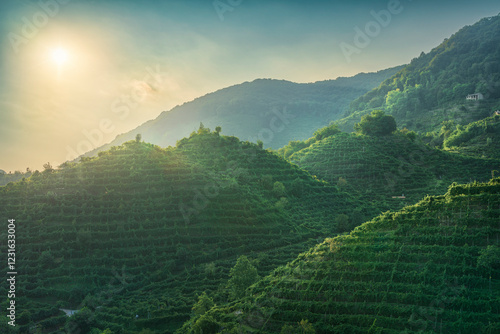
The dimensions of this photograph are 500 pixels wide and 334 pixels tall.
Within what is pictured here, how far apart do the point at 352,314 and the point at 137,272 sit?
76.8 feet

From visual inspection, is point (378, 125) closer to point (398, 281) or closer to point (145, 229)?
point (145, 229)

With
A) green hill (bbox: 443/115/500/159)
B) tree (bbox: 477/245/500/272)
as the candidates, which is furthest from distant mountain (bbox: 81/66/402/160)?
tree (bbox: 477/245/500/272)

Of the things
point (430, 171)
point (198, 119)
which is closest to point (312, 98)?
point (198, 119)

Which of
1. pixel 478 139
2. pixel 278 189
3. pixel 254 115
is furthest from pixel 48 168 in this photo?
pixel 254 115

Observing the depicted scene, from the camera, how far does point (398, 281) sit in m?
20.2

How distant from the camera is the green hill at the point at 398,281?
18.1 m

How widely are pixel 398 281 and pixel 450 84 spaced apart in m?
109

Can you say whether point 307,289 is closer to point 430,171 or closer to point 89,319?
point 89,319

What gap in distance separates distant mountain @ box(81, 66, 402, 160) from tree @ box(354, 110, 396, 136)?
7510 cm

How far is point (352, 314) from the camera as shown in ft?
62.9

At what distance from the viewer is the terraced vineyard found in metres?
59.5

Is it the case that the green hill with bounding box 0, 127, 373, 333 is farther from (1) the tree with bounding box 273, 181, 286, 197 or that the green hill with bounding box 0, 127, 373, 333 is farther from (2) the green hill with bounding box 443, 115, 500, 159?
(2) the green hill with bounding box 443, 115, 500, 159

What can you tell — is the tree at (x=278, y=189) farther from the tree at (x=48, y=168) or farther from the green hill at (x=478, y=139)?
the green hill at (x=478, y=139)

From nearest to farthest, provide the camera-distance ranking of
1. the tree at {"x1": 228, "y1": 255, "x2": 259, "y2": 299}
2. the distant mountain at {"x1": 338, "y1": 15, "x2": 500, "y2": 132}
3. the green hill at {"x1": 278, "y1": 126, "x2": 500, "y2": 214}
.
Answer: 1. the tree at {"x1": 228, "y1": 255, "x2": 259, "y2": 299}
2. the green hill at {"x1": 278, "y1": 126, "x2": 500, "y2": 214}
3. the distant mountain at {"x1": 338, "y1": 15, "x2": 500, "y2": 132}
